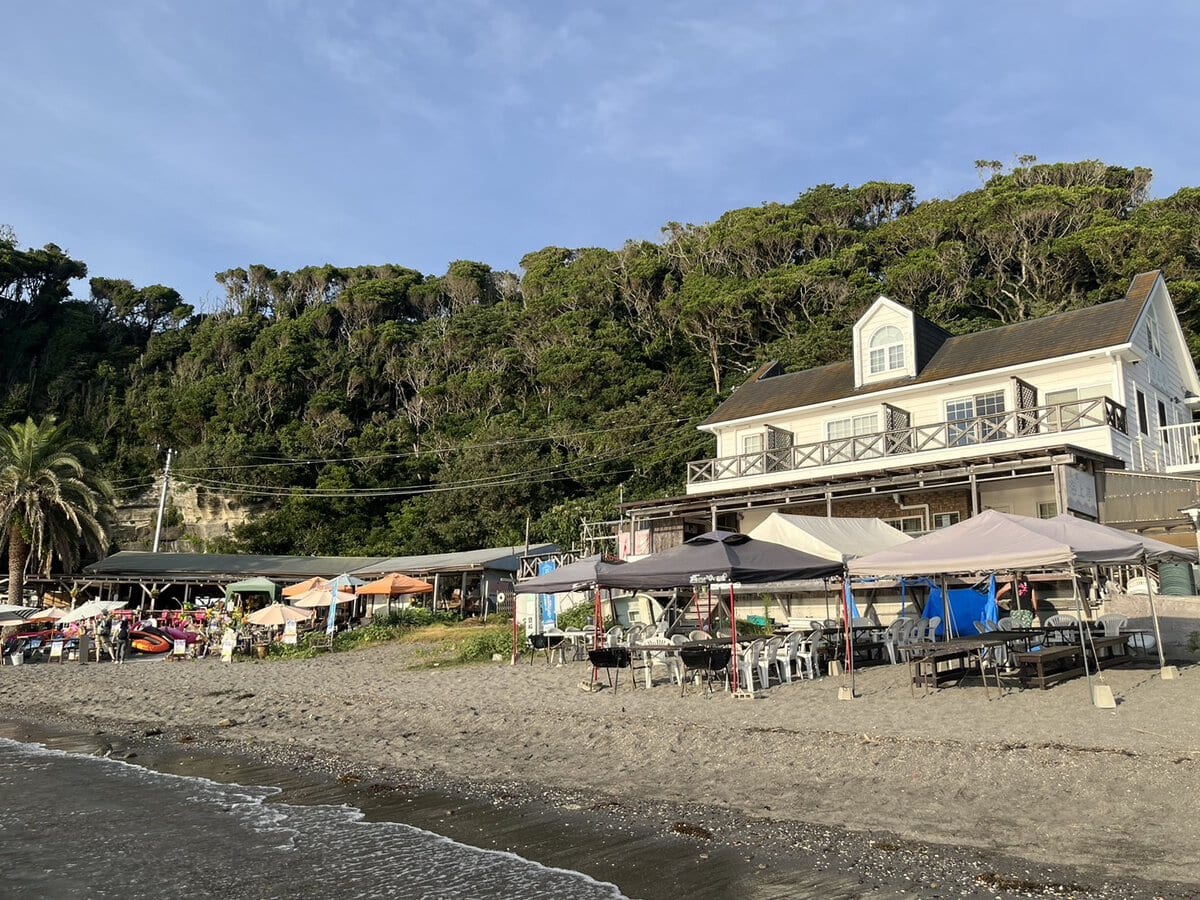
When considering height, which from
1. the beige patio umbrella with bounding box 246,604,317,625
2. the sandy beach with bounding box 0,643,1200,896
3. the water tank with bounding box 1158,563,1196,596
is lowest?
the sandy beach with bounding box 0,643,1200,896

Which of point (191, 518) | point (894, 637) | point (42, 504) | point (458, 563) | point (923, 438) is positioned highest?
point (191, 518)

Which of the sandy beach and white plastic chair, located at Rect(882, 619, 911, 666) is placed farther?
white plastic chair, located at Rect(882, 619, 911, 666)

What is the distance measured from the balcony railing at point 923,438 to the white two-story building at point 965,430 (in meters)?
0.05

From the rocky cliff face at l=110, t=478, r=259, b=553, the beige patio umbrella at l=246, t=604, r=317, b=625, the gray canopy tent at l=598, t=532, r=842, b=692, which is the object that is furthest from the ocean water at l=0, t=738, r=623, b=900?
the rocky cliff face at l=110, t=478, r=259, b=553

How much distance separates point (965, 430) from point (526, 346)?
137 feet

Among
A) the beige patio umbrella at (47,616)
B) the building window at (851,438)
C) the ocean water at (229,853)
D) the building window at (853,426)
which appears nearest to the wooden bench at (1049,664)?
the ocean water at (229,853)

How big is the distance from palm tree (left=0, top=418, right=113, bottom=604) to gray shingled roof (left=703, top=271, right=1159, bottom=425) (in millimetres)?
24170

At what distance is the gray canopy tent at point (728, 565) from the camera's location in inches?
499

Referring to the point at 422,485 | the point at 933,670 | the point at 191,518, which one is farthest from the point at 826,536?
the point at 191,518

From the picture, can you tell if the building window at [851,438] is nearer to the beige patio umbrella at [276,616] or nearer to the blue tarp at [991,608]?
the blue tarp at [991,608]

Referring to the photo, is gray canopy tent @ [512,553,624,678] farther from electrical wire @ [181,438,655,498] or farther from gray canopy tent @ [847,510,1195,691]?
electrical wire @ [181,438,655,498]

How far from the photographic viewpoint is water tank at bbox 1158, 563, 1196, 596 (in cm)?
1817

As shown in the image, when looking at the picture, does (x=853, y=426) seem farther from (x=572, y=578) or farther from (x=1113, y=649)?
(x=572, y=578)

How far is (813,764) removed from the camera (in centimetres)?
889
